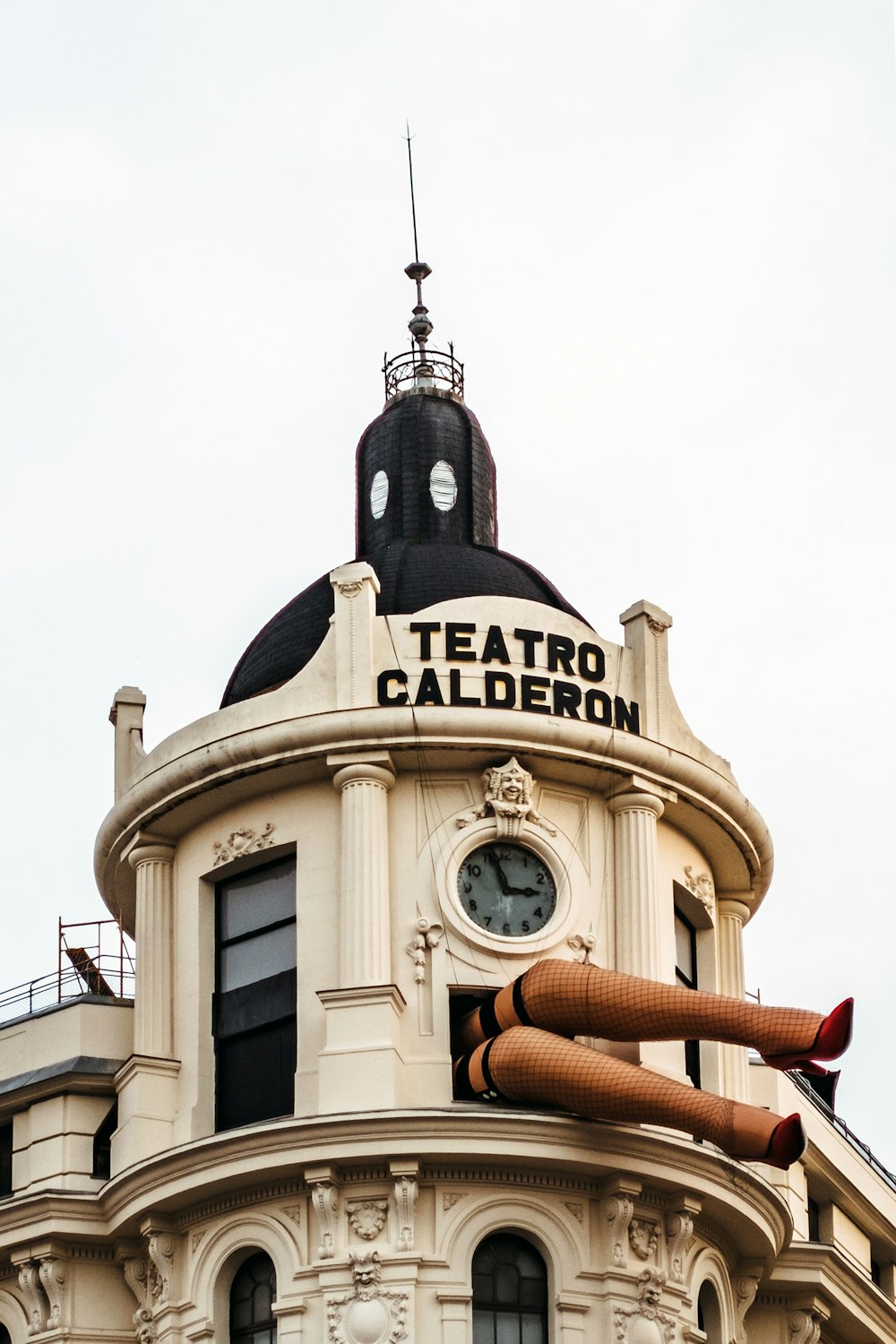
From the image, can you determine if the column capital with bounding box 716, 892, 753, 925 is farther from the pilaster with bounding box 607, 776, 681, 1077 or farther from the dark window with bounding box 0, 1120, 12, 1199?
the dark window with bounding box 0, 1120, 12, 1199

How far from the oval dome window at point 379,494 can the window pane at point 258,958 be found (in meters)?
8.88

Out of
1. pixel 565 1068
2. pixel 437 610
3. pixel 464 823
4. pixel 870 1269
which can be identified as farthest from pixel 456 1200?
pixel 870 1269

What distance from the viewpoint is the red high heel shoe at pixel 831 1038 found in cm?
4419

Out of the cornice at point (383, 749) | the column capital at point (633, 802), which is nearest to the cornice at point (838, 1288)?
the cornice at point (383, 749)

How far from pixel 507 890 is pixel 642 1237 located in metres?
5.71

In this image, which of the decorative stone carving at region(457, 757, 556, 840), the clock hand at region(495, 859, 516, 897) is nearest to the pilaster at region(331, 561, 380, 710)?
the decorative stone carving at region(457, 757, 556, 840)

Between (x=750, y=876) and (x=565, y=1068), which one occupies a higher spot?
(x=750, y=876)

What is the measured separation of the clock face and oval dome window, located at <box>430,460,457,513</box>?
7930 mm

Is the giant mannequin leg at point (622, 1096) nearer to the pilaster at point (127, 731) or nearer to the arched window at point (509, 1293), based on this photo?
the arched window at point (509, 1293)

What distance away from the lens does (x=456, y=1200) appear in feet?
148

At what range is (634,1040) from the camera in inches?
1794

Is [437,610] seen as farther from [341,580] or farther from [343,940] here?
[343,940]

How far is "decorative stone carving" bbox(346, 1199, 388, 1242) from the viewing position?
44.6 metres

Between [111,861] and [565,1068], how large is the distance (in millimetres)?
10108
